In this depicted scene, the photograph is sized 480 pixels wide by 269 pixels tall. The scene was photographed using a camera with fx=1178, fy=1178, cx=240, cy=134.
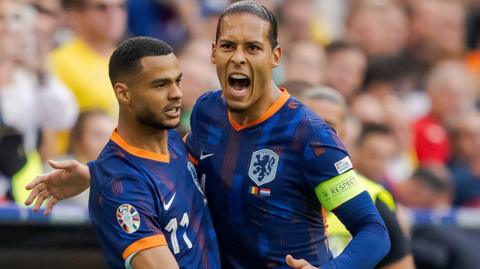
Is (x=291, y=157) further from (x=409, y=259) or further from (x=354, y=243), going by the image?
(x=409, y=259)

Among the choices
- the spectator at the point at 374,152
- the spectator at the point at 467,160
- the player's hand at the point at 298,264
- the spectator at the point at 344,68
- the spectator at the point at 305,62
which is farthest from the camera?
the spectator at the point at 344,68

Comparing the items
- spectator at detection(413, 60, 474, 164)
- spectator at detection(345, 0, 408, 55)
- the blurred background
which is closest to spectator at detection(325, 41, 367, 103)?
the blurred background

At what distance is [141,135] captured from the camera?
211 inches

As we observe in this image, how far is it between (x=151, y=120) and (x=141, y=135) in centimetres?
12

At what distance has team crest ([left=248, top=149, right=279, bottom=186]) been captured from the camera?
5371 mm

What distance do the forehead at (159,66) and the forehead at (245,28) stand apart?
10.7 inches

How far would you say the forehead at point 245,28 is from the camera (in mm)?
5293

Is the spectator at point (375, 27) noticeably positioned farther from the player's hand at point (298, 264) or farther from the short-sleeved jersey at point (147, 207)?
the player's hand at point (298, 264)

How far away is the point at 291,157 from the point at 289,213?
0.27m

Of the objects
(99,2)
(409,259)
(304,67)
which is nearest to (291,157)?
(409,259)

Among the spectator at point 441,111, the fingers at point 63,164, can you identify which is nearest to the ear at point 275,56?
the fingers at point 63,164

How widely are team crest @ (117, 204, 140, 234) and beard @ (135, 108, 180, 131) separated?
394 millimetres

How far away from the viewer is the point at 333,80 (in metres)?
10.7

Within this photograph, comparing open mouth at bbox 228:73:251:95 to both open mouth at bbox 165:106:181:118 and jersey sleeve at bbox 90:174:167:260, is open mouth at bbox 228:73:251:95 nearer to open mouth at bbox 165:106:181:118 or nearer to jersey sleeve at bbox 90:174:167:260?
open mouth at bbox 165:106:181:118
